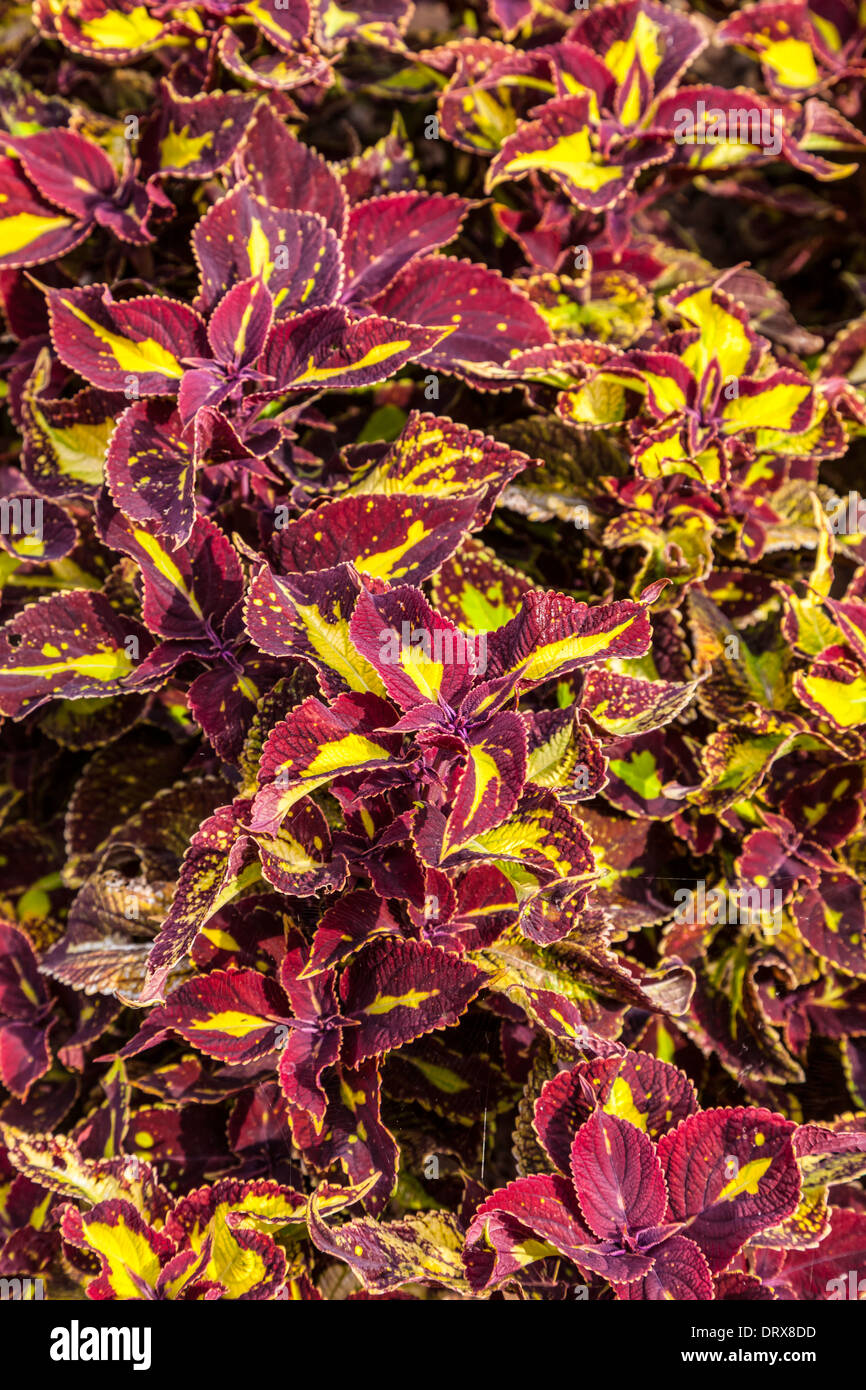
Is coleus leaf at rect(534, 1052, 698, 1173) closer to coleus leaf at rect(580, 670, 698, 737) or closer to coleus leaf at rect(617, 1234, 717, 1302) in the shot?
coleus leaf at rect(617, 1234, 717, 1302)

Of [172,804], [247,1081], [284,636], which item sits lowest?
[247,1081]

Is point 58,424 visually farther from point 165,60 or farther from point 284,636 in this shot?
point 165,60

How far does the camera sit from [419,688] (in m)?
0.80

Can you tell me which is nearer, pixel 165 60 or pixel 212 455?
pixel 212 455

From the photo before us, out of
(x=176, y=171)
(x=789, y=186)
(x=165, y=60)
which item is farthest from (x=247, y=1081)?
(x=789, y=186)

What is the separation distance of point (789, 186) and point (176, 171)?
82 centimetres

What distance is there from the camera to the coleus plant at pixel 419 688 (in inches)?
33.0

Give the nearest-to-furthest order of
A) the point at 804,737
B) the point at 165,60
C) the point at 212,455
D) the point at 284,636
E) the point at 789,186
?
1. the point at 284,636
2. the point at 212,455
3. the point at 804,737
4. the point at 165,60
5. the point at 789,186

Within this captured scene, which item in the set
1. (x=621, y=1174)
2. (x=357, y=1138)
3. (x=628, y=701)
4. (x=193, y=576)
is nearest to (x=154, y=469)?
(x=193, y=576)

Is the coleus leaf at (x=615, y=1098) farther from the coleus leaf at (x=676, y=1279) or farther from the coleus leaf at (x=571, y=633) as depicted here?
the coleus leaf at (x=571, y=633)

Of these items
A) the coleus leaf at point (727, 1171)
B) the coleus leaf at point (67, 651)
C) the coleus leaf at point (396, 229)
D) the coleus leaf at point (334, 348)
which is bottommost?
the coleus leaf at point (727, 1171)

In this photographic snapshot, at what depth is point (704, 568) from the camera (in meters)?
1.02

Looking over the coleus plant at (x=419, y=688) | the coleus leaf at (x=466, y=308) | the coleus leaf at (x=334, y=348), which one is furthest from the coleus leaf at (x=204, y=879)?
the coleus leaf at (x=466, y=308)

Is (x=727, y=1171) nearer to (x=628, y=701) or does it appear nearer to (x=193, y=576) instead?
(x=628, y=701)
